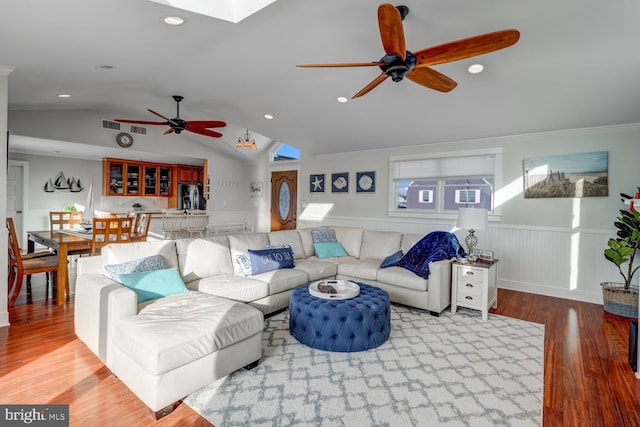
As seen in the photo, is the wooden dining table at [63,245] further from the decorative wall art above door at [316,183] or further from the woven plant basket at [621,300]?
the woven plant basket at [621,300]

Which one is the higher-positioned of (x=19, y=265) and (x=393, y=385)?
(x=19, y=265)

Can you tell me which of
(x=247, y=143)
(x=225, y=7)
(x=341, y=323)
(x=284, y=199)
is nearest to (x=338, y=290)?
(x=341, y=323)

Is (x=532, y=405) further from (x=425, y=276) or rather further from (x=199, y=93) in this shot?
(x=199, y=93)

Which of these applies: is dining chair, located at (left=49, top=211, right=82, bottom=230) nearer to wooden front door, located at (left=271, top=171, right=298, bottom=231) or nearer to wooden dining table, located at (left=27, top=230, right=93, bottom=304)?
wooden dining table, located at (left=27, top=230, right=93, bottom=304)

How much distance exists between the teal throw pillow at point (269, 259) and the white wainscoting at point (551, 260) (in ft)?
10.4

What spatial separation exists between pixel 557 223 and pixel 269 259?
402 cm

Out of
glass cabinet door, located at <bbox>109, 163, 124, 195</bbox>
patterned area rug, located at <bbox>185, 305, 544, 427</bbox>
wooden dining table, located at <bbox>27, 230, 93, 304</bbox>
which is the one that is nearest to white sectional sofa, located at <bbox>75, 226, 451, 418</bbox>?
patterned area rug, located at <bbox>185, 305, 544, 427</bbox>

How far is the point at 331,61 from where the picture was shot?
357 cm

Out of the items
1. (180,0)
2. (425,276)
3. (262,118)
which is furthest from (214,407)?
(262,118)

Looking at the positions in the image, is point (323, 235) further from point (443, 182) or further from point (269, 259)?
point (443, 182)

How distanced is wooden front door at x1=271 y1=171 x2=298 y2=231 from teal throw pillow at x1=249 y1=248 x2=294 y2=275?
412 centimetres

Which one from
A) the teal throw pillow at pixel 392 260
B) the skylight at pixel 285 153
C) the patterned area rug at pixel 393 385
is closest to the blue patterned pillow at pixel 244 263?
the patterned area rug at pixel 393 385

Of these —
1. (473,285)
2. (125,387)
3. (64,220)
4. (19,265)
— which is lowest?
(125,387)

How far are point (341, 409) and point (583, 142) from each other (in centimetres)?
470
